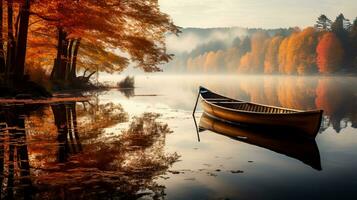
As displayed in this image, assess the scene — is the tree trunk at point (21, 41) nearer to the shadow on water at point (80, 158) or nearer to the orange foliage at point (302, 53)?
the shadow on water at point (80, 158)

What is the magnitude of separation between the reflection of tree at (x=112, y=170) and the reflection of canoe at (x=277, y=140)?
352 centimetres

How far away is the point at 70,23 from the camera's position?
25.0 m

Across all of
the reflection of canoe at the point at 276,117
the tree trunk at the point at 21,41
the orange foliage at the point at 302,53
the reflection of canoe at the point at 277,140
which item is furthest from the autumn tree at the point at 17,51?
the orange foliage at the point at 302,53

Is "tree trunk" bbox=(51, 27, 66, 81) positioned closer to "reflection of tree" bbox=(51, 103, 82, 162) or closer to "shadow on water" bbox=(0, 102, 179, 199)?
"reflection of tree" bbox=(51, 103, 82, 162)

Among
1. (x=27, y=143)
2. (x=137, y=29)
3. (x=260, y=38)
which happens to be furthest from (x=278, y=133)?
(x=260, y=38)

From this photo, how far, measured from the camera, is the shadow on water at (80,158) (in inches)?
316

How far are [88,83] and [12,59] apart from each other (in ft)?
64.0

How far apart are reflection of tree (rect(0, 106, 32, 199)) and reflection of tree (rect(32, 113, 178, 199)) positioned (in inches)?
14.7

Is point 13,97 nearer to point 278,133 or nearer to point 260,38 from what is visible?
point 278,133

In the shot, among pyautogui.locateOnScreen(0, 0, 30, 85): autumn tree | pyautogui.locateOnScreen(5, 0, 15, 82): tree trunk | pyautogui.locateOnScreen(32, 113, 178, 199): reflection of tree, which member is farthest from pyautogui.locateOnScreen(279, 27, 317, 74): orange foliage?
pyautogui.locateOnScreen(32, 113, 178, 199): reflection of tree

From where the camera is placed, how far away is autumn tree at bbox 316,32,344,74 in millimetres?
90562

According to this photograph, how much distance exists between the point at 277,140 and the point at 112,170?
7.55m

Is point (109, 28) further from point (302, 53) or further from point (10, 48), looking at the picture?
point (302, 53)

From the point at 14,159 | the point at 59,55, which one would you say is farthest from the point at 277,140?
the point at 59,55
